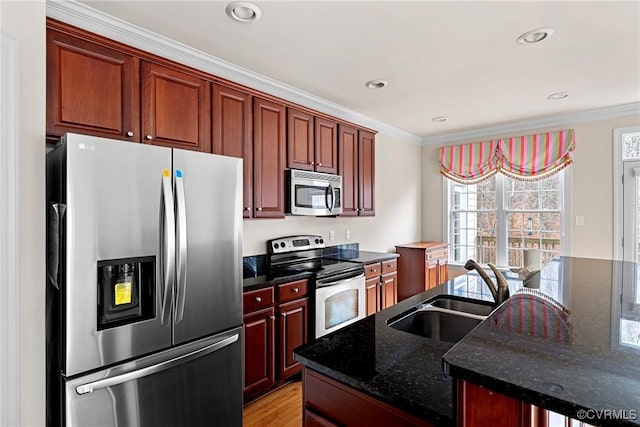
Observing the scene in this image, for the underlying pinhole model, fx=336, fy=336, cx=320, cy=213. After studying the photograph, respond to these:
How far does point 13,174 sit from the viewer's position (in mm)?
1332

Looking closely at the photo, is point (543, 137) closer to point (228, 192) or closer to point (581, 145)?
point (581, 145)

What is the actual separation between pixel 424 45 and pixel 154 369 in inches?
102

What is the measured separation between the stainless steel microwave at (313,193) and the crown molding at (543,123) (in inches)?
99.9

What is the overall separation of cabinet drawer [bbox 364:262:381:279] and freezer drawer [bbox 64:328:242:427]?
167 centimetres

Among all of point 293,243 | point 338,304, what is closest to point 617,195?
point 338,304

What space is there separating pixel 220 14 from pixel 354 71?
1.21 m

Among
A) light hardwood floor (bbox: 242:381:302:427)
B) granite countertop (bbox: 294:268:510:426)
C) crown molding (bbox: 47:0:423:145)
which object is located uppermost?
crown molding (bbox: 47:0:423:145)

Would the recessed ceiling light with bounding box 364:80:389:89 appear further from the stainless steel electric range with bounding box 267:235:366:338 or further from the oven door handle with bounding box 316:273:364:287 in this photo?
the oven door handle with bounding box 316:273:364:287

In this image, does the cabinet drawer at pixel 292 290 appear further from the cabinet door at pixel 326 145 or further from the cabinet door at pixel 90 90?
the cabinet door at pixel 90 90

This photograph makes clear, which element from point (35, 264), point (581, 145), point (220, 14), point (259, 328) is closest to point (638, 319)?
point (259, 328)

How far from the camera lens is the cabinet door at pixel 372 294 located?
3.45 meters

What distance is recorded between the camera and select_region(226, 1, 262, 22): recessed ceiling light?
189cm

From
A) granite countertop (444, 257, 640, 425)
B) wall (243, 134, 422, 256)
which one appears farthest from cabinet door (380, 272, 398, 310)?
granite countertop (444, 257, 640, 425)

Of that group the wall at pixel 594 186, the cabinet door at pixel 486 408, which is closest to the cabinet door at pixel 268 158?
the cabinet door at pixel 486 408
